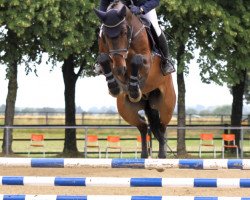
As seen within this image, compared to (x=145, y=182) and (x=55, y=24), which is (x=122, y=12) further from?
(x=55, y=24)

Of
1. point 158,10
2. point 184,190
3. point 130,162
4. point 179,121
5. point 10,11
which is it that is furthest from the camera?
point 179,121

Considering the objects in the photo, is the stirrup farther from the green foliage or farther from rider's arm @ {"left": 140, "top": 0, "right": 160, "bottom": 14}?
the green foliage

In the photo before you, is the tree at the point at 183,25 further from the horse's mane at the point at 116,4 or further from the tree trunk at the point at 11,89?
the horse's mane at the point at 116,4

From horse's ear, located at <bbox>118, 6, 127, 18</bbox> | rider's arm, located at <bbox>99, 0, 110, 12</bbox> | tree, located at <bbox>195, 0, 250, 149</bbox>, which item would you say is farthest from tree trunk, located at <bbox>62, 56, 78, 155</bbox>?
horse's ear, located at <bbox>118, 6, 127, 18</bbox>

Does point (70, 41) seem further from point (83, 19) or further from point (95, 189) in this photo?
point (95, 189)

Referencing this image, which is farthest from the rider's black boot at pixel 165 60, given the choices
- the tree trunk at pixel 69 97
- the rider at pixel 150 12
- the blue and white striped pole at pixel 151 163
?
the tree trunk at pixel 69 97

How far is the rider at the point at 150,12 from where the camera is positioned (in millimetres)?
6670

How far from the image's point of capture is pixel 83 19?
19.6 metres

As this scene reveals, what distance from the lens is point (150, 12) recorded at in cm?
718

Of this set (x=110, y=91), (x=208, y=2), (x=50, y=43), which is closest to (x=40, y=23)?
(x=50, y=43)

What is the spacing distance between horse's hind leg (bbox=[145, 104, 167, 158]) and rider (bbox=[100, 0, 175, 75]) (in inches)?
25.5

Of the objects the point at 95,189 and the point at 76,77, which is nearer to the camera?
the point at 95,189

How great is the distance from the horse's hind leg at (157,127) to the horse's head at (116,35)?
1.49m

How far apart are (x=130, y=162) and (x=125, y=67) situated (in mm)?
1012
